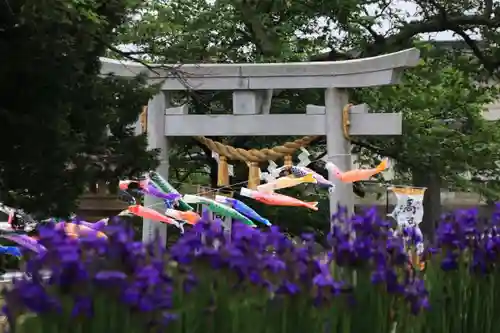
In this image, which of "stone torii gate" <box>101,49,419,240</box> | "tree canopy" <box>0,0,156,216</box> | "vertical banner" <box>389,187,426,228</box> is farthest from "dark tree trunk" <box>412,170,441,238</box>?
"tree canopy" <box>0,0,156,216</box>

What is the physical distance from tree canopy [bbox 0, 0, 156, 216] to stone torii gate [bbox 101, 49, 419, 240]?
9.78ft

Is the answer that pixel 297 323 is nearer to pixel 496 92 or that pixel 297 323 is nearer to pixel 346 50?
pixel 346 50

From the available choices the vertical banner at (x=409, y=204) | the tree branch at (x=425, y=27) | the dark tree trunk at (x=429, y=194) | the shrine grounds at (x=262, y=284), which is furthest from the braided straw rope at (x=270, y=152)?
the shrine grounds at (x=262, y=284)

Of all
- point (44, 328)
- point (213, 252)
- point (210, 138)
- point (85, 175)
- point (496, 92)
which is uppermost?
point (496, 92)

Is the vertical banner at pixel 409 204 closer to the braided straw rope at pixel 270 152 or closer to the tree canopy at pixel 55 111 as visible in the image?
the braided straw rope at pixel 270 152

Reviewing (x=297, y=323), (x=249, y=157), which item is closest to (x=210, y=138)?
(x=249, y=157)

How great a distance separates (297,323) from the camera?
2111 millimetres

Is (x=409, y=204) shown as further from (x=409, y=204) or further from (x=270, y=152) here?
(x=270, y=152)

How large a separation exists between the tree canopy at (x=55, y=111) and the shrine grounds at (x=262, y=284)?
2.50 meters

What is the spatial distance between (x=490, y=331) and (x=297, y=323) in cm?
114

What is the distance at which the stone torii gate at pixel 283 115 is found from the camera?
26.7 feet

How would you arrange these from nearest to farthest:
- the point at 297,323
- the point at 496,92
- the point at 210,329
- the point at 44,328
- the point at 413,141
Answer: the point at 44,328, the point at 210,329, the point at 297,323, the point at 413,141, the point at 496,92

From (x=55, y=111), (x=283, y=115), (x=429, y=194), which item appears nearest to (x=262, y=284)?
(x=55, y=111)

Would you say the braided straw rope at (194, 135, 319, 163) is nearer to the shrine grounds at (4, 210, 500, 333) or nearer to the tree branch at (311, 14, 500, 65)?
the tree branch at (311, 14, 500, 65)
